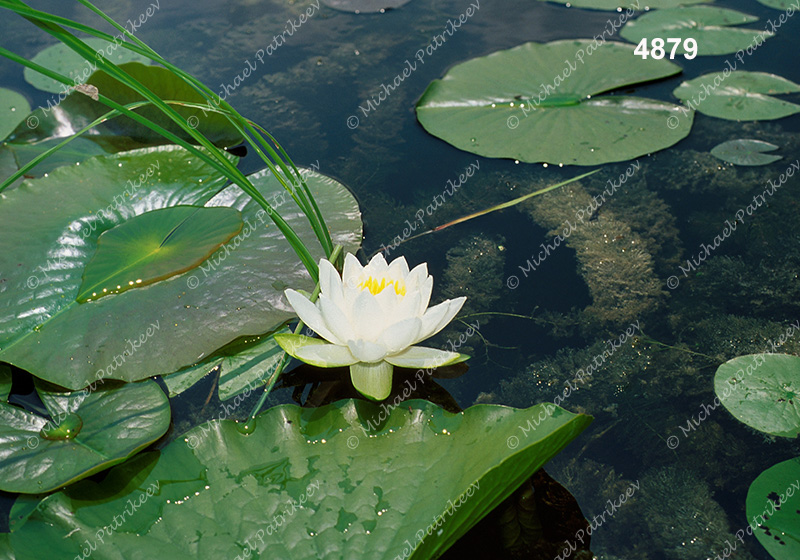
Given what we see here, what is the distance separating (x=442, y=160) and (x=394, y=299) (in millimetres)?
1272

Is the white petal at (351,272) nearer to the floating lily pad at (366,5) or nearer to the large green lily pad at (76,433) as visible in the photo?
the large green lily pad at (76,433)

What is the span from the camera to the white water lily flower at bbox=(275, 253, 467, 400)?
1.51 m

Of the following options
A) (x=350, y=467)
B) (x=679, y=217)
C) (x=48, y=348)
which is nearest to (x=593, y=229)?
(x=679, y=217)

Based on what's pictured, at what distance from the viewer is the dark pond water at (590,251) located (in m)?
1.55

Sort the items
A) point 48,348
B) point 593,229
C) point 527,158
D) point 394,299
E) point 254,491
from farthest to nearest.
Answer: point 527,158 → point 593,229 → point 48,348 → point 394,299 → point 254,491

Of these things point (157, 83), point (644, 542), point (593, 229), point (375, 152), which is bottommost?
point (644, 542)

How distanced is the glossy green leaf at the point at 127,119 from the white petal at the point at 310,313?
1.45m

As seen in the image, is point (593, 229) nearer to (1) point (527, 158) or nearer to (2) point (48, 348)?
(1) point (527, 158)

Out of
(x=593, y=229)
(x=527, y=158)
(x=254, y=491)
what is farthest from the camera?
(x=527, y=158)

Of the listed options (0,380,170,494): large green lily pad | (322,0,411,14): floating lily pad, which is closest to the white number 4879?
(322,0,411,14): floating lily pad

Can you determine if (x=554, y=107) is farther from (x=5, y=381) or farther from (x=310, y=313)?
(x=5, y=381)

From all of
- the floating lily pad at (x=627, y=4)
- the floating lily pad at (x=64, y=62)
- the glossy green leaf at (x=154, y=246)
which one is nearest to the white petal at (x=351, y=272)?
the glossy green leaf at (x=154, y=246)

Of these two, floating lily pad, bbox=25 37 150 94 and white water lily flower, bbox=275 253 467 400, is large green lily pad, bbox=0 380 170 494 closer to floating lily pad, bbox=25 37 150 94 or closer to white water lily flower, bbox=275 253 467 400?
white water lily flower, bbox=275 253 467 400

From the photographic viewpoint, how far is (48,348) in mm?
1744
